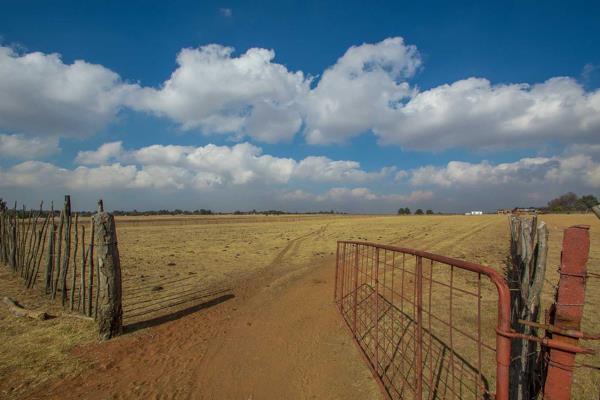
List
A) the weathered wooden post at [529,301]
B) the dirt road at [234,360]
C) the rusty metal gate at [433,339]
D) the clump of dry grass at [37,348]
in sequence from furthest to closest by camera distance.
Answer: the clump of dry grass at [37,348]
the dirt road at [234,360]
the weathered wooden post at [529,301]
the rusty metal gate at [433,339]

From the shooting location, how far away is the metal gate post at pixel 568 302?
2.45 m

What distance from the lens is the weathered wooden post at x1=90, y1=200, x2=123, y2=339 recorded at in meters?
Result: 6.44

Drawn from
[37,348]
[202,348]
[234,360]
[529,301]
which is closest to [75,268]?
[37,348]

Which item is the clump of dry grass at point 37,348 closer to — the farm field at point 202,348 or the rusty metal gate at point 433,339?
the farm field at point 202,348

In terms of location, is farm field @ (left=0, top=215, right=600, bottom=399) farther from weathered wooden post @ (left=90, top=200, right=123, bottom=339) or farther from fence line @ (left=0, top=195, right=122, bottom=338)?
fence line @ (left=0, top=195, right=122, bottom=338)

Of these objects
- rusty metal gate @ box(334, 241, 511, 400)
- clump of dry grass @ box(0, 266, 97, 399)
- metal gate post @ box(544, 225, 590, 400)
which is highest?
metal gate post @ box(544, 225, 590, 400)

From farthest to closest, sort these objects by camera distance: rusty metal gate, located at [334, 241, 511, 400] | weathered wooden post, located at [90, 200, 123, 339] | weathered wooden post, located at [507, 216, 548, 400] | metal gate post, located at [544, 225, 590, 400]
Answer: weathered wooden post, located at [90, 200, 123, 339] < weathered wooden post, located at [507, 216, 548, 400] < rusty metal gate, located at [334, 241, 511, 400] < metal gate post, located at [544, 225, 590, 400]

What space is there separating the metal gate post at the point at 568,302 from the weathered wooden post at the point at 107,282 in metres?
6.72

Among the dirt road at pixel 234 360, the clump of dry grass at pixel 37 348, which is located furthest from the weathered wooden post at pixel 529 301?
the clump of dry grass at pixel 37 348

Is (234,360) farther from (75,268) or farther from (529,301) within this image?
(529,301)

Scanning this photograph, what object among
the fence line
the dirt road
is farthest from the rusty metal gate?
the fence line

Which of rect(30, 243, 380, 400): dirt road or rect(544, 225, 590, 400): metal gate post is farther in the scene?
rect(30, 243, 380, 400): dirt road

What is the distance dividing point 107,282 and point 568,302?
22.9ft

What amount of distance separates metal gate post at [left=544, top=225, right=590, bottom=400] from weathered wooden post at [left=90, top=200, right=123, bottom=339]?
22.1ft
